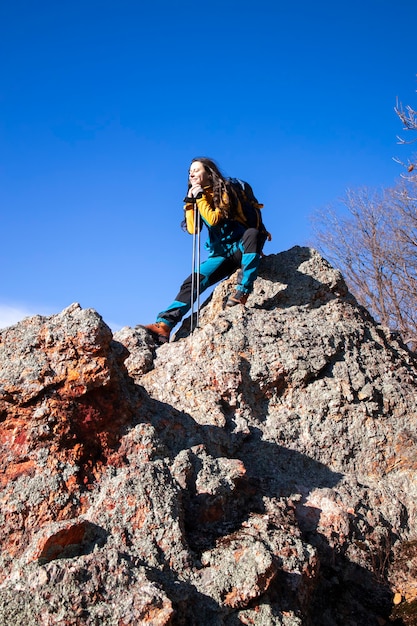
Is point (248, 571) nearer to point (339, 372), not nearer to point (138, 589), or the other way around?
point (138, 589)

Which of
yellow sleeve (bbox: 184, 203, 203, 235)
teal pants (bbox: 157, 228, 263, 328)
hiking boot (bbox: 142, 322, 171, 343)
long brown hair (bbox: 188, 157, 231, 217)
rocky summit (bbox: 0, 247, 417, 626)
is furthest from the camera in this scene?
yellow sleeve (bbox: 184, 203, 203, 235)

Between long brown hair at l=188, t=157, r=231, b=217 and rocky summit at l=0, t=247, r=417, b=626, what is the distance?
122 centimetres

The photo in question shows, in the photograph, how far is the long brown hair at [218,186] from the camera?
592 centimetres

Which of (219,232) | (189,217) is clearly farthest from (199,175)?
Result: (219,232)

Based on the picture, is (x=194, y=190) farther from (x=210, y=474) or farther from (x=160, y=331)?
(x=210, y=474)

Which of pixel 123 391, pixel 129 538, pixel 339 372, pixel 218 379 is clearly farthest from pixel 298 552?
pixel 339 372

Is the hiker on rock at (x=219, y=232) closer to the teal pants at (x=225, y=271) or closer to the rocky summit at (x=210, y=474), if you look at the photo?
the teal pants at (x=225, y=271)

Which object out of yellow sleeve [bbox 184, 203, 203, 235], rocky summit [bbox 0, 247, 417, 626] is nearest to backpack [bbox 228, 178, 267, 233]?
yellow sleeve [bbox 184, 203, 203, 235]

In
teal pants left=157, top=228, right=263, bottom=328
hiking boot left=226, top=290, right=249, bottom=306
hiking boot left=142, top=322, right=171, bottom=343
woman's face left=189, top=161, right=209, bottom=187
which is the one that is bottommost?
hiking boot left=142, top=322, right=171, bottom=343

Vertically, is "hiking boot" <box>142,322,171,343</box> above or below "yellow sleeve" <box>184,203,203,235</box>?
below

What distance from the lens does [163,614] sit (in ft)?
8.31

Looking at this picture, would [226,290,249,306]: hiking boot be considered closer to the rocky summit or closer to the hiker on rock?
the hiker on rock

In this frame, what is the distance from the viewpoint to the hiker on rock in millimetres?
5770

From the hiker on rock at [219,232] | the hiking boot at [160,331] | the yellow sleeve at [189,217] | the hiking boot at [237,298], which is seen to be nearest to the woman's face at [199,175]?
the hiker on rock at [219,232]
